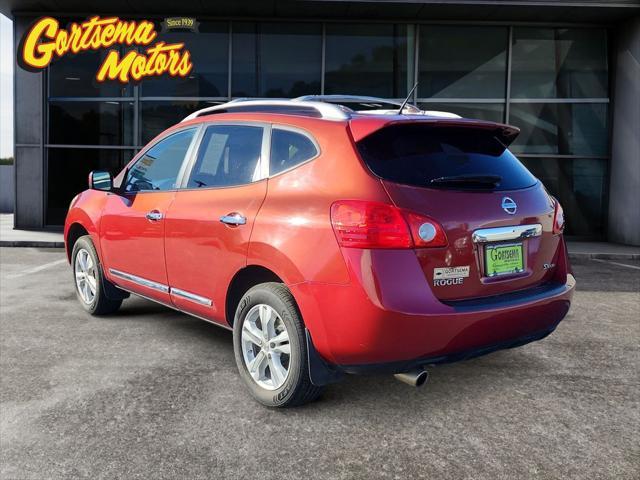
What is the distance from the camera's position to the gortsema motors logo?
1240 cm

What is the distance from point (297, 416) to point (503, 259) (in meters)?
1.41

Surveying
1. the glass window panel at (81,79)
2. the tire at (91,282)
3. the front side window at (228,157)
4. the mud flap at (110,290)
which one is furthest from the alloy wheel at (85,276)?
the glass window panel at (81,79)

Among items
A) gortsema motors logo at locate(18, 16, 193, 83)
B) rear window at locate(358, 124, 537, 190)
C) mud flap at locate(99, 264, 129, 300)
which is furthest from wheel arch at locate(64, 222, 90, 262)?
gortsema motors logo at locate(18, 16, 193, 83)

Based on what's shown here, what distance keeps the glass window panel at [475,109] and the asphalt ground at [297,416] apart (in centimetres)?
908

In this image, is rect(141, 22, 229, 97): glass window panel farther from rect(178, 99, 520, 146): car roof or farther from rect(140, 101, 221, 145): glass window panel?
rect(178, 99, 520, 146): car roof

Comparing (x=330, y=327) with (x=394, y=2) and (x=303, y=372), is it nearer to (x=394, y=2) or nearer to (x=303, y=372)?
(x=303, y=372)

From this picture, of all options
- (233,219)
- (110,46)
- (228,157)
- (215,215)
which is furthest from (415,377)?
(110,46)

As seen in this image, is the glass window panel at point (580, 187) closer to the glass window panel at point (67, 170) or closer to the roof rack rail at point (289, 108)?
the glass window panel at point (67, 170)

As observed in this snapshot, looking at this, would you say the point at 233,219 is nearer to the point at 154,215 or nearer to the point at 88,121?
the point at 154,215

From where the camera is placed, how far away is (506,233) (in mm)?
3100

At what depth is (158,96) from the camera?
13.1 metres

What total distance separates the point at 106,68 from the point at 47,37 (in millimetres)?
1334

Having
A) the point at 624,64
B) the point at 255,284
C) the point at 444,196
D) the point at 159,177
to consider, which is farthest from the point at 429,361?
the point at 624,64

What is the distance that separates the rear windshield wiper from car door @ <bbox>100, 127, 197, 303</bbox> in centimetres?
201
